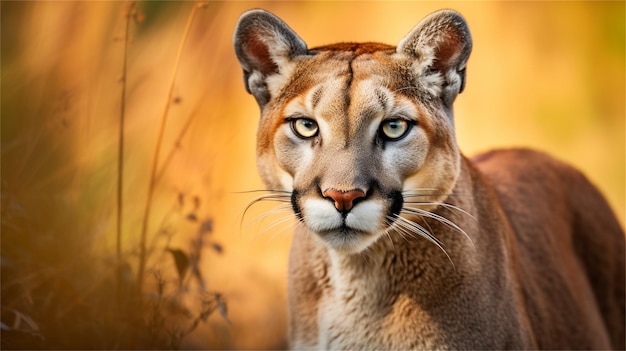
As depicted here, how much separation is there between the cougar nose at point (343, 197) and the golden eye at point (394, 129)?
14.9 inches

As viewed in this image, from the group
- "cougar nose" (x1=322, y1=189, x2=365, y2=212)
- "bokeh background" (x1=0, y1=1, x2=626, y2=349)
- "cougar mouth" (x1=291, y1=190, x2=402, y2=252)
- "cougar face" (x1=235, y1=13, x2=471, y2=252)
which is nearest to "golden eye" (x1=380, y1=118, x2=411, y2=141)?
"cougar face" (x1=235, y1=13, x2=471, y2=252)

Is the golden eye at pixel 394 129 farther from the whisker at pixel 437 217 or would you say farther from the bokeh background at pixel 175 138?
the bokeh background at pixel 175 138

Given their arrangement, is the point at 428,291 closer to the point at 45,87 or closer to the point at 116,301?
the point at 116,301

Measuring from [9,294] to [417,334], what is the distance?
6.41 ft

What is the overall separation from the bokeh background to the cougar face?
13.0 inches

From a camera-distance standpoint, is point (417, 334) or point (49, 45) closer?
point (417, 334)

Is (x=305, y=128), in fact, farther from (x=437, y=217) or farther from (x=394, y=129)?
(x=437, y=217)

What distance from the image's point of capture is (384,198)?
148 inches

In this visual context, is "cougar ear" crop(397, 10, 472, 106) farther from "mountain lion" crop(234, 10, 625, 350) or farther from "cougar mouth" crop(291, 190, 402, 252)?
"cougar mouth" crop(291, 190, 402, 252)

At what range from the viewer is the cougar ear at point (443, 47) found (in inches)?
161

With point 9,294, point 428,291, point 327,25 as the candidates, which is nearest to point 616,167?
point 327,25

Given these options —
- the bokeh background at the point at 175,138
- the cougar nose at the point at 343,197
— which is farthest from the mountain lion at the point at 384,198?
the bokeh background at the point at 175,138

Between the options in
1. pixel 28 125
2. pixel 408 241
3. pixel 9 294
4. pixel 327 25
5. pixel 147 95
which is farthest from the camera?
pixel 327 25

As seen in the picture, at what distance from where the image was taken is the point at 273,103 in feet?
14.0
